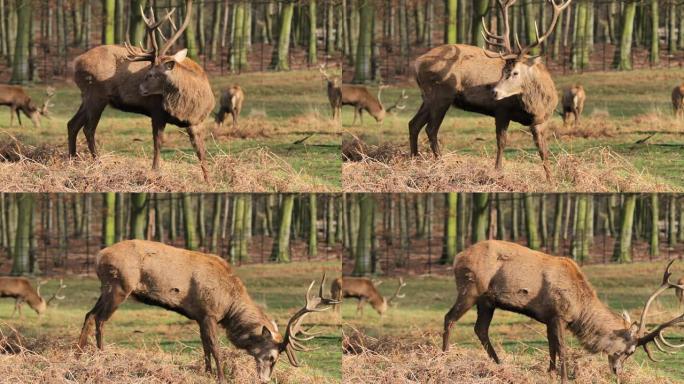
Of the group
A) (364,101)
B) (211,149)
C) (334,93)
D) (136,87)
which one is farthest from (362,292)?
(136,87)

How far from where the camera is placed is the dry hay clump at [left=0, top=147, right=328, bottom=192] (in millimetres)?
18719

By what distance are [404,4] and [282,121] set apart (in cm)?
200

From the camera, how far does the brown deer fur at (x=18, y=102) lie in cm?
2110

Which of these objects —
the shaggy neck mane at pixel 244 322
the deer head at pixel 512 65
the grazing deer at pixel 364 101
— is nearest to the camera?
the shaggy neck mane at pixel 244 322

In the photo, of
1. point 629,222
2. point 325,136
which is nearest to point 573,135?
point 629,222

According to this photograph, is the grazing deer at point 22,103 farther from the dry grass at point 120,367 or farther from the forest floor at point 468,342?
the forest floor at point 468,342

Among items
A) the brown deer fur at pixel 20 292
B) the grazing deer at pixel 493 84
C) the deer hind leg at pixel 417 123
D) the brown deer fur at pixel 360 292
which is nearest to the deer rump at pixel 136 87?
the deer hind leg at pixel 417 123

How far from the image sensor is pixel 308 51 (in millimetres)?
21188

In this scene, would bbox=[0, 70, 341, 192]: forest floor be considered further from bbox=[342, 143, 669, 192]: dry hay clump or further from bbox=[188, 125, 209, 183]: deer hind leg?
bbox=[342, 143, 669, 192]: dry hay clump

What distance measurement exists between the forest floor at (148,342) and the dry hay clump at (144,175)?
4.75ft

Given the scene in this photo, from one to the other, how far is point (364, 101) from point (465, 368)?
5.61 meters

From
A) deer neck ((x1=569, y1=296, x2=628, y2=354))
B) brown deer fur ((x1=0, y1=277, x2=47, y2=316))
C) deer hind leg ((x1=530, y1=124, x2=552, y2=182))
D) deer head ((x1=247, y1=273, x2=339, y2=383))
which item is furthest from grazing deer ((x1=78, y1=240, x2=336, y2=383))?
brown deer fur ((x1=0, y1=277, x2=47, y2=316))

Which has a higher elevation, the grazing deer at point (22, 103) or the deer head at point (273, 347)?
the grazing deer at point (22, 103)

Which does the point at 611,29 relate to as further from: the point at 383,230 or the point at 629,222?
the point at 383,230
